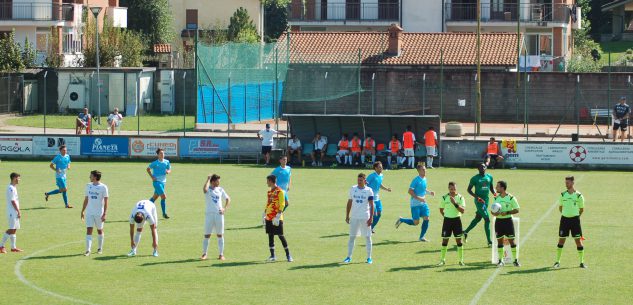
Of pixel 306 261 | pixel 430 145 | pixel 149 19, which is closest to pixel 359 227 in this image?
pixel 306 261

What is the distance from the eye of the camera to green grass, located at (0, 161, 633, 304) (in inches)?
826

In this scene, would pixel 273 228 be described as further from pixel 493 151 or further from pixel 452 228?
pixel 493 151

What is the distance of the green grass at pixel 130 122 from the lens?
58250mm

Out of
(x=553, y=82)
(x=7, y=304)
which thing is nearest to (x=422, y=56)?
(x=553, y=82)

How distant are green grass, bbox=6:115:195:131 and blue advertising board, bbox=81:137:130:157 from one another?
7.58m

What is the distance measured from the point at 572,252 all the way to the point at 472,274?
12.8ft

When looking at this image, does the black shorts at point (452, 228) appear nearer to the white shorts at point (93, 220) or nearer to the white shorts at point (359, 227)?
the white shorts at point (359, 227)

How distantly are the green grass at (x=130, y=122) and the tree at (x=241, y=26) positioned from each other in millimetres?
29878

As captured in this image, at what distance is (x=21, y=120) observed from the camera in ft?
206

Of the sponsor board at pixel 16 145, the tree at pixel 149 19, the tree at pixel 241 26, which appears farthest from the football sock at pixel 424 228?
the tree at pixel 149 19

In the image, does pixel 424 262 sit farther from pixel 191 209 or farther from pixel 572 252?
pixel 191 209

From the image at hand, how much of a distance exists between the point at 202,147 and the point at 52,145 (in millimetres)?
6708

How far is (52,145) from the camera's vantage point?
48.9 metres

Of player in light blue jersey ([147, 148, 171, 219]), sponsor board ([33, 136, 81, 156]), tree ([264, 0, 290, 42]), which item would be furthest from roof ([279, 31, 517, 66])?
tree ([264, 0, 290, 42])
